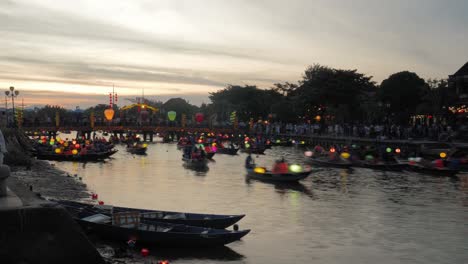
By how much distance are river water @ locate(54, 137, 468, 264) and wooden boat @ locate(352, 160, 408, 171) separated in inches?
48.0

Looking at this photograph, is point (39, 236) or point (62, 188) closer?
point (39, 236)

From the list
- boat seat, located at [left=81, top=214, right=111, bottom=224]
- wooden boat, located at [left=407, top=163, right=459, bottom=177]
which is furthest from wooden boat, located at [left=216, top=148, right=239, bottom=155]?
boat seat, located at [left=81, top=214, right=111, bottom=224]

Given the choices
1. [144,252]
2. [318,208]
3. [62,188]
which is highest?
[62,188]

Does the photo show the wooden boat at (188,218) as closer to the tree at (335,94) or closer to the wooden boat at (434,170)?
the wooden boat at (434,170)

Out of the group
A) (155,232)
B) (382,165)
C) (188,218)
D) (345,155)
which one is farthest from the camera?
(345,155)

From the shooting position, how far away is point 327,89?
12600 centimetres

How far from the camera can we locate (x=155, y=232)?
82.6 ft

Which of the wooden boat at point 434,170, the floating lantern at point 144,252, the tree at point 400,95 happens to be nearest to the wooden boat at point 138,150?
the wooden boat at point 434,170

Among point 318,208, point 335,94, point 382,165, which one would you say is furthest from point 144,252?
point 335,94

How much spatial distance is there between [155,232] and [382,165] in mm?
45376

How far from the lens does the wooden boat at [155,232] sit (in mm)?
25188

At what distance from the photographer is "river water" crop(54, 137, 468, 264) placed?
26719 mm

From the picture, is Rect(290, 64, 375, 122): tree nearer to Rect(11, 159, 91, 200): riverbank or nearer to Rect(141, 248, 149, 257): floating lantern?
Rect(11, 159, 91, 200): riverbank

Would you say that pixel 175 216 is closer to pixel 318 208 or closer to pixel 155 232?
pixel 155 232
